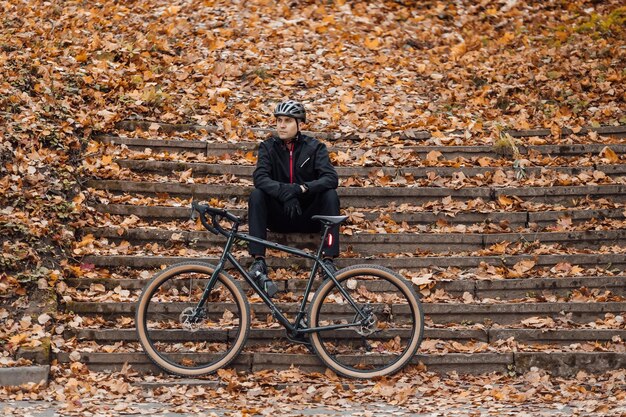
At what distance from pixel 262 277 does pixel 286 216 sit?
2.28 ft

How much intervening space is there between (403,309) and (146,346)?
2152 millimetres

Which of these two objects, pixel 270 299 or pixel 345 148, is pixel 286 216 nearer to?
pixel 270 299

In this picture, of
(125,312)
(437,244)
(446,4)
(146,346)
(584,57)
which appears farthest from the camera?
(446,4)

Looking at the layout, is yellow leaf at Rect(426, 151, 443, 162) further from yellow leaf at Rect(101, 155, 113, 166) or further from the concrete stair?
yellow leaf at Rect(101, 155, 113, 166)

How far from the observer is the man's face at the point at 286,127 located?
24.3 ft

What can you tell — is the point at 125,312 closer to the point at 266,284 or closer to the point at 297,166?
the point at 266,284

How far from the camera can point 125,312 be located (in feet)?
23.8

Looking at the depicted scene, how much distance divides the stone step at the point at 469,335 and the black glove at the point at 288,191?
1.10 metres

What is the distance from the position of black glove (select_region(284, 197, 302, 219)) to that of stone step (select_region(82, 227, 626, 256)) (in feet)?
2.23

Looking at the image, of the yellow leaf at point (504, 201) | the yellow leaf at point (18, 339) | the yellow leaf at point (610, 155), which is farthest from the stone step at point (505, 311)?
the yellow leaf at point (610, 155)

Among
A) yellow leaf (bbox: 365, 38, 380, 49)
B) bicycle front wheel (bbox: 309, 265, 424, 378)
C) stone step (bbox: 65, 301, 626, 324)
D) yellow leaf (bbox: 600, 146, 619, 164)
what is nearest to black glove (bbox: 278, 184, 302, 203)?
bicycle front wheel (bbox: 309, 265, 424, 378)

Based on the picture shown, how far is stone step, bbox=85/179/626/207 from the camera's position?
852 centimetres

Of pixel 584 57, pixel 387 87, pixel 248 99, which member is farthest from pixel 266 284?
pixel 584 57

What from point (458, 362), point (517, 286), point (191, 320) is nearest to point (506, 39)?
point (517, 286)
